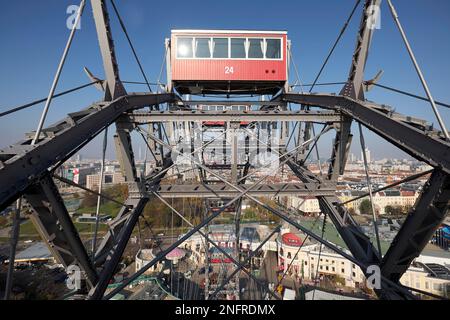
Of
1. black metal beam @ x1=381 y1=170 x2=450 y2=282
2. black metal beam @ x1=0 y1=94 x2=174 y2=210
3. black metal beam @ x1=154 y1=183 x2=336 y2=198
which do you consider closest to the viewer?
black metal beam @ x1=0 y1=94 x2=174 y2=210

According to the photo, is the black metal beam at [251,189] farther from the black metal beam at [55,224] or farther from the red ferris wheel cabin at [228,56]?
the red ferris wheel cabin at [228,56]

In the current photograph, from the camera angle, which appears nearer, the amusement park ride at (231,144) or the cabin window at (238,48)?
the amusement park ride at (231,144)

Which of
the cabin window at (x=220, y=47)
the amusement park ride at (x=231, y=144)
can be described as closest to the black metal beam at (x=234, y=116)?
the amusement park ride at (x=231, y=144)

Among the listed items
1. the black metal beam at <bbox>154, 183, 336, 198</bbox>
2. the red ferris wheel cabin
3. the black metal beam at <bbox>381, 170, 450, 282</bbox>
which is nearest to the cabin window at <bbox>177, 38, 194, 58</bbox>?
the red ferris wheel cabin

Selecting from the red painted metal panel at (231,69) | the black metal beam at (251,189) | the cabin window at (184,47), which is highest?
the cabin window at (184,47)

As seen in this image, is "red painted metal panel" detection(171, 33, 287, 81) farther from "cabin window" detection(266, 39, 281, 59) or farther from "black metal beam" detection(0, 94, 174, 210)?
"black metal beam" detection(0, 94, 174, 210)
